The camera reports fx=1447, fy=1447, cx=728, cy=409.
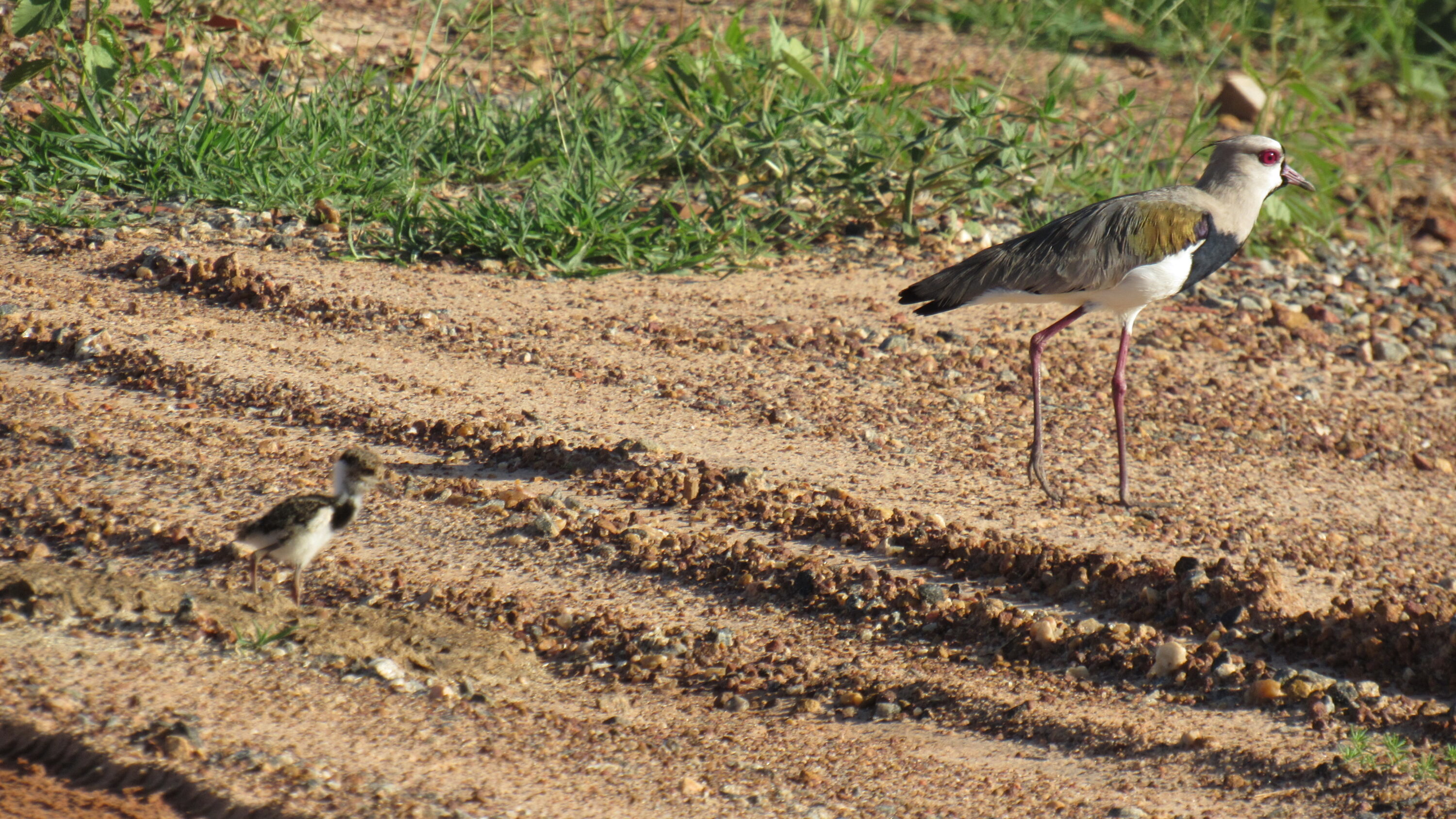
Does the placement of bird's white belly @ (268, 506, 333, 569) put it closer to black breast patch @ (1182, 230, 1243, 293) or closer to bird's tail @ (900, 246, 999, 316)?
bird's tail @ (900, 246, 999, 316)

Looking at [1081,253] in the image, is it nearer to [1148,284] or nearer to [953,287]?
[1148,284]

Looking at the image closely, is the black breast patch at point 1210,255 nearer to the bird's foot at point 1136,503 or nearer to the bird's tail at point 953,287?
the bird's tail at point 953,287

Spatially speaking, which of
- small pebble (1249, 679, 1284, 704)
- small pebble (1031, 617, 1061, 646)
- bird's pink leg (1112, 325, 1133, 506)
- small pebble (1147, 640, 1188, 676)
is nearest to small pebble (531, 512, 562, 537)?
small pebble (1031, 617, 1061, 646)

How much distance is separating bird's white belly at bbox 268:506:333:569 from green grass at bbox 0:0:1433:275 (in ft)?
8.56

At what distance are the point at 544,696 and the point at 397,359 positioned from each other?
2236 millimetres

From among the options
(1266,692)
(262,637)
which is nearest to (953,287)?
(1266,692)

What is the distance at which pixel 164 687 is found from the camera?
11.2 ft

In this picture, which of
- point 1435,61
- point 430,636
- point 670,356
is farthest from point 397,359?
point 1435,61

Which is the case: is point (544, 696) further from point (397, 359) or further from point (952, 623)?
Answer: point (397, 359)

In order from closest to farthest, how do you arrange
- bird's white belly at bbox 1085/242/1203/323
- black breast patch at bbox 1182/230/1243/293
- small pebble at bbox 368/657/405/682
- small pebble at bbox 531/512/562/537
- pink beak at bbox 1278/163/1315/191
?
small pebble at bbox 368/657/405/682 < small pebble at bbox 531/512/562/537 < bird's white belly at bbox 1085/242/1203/323 < black breast patch at bbox 1182/230/1243/293 < pink beak at bbox 1278/163/1315/191

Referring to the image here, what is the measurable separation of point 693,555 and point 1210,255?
225cm

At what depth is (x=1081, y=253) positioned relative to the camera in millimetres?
5008

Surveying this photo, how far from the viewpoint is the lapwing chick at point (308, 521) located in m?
3.71

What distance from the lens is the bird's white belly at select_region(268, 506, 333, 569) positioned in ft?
12.2
